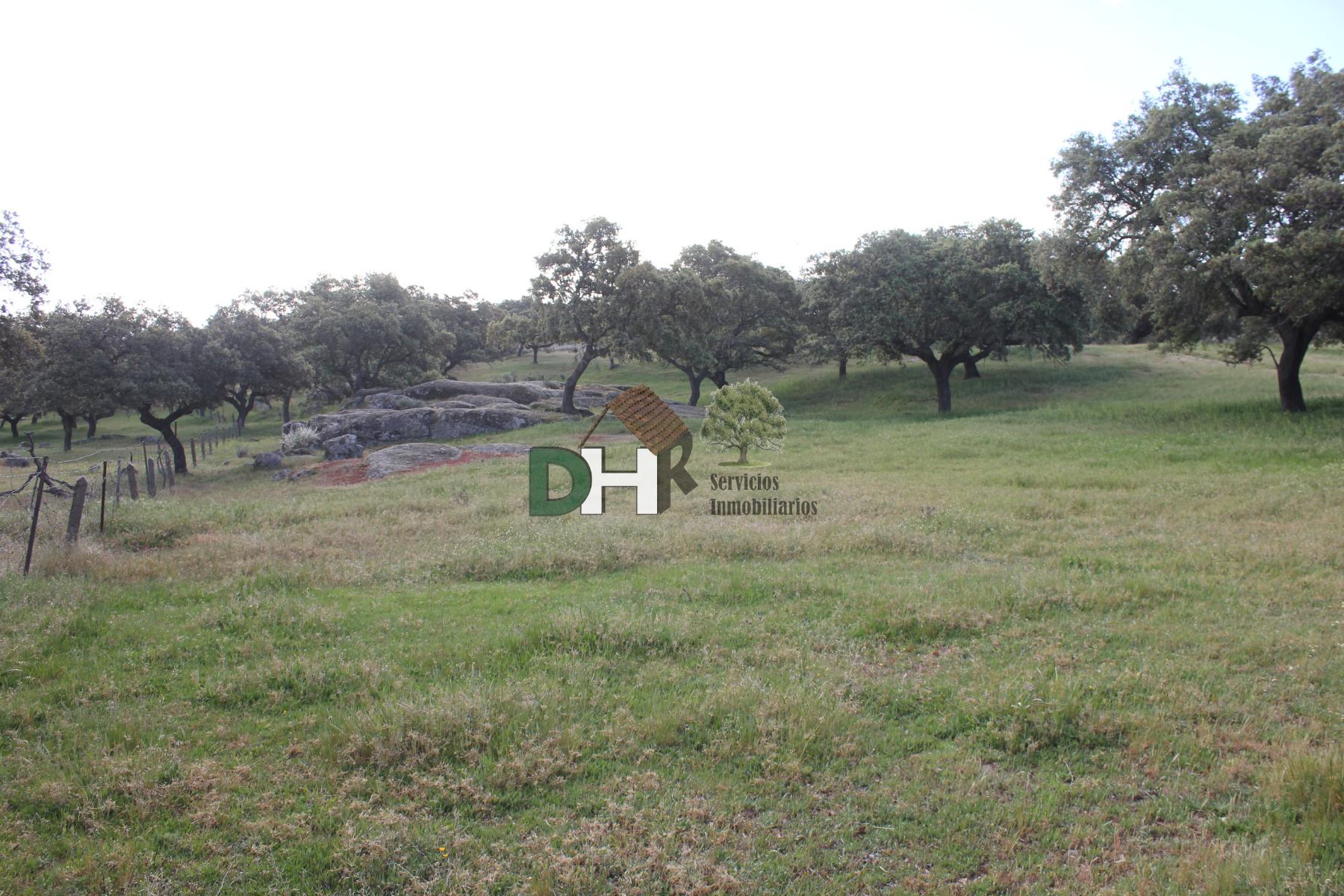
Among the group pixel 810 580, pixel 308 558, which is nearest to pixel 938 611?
pixel 810 580

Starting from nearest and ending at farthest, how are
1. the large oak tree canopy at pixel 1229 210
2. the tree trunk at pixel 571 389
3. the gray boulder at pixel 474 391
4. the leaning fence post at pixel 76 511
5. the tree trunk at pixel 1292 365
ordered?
the leaning fence post at pixel 76 511 → the large oak tree canopy at pixel 1229 210 → the tree trunk at pixel 1292 365 → the tree trunk at pixel 571 389 → the gray boulder at pixel 474 391

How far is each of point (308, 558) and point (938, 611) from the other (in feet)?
29.8

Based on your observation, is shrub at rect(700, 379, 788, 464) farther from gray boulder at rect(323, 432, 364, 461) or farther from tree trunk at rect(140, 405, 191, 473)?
tree trunk at rect(140, 405, 191, 473)

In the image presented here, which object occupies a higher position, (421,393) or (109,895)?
(421,393)

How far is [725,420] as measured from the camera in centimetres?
2112

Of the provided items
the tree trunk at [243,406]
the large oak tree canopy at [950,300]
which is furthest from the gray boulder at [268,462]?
the large oak tree canopy at [950,300]

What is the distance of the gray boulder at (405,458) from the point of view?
25595 millimetres

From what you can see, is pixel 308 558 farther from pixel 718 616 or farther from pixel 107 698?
pixel 718 616

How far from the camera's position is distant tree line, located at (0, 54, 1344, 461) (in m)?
21.3

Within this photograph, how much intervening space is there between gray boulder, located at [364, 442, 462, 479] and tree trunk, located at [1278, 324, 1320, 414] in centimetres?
2715

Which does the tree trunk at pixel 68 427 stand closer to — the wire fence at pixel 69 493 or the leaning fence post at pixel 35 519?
the wire fence at pixel 69 493

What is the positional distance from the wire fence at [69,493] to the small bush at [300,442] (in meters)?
3.44

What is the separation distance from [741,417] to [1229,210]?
14669mm

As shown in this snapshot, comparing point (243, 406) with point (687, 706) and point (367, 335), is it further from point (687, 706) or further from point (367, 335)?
point (687, 706)
